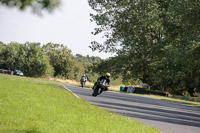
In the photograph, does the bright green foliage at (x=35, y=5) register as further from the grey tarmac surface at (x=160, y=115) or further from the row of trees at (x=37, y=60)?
the row of trees at (x=37, y=60)

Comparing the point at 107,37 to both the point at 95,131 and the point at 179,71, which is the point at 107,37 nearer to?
the point at 179,71

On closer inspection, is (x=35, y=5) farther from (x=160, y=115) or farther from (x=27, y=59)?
(x=27, y=59)

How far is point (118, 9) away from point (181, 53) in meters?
19.0

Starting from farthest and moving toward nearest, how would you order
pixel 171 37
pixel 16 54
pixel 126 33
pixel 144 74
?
pixel 16 54
pixel 144 74
pixel 126 33
pixel 171 37

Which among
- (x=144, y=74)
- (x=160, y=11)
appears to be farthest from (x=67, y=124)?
(x=144, y=74)

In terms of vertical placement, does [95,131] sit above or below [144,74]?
below

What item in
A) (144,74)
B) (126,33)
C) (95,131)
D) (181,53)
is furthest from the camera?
(144,74)

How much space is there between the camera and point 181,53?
102 ft

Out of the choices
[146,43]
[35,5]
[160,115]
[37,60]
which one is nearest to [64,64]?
[37,60]

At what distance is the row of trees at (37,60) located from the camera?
84188 mm

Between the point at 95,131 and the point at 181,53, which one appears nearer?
the point at 95,131

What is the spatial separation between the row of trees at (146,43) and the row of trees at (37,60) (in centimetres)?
3595

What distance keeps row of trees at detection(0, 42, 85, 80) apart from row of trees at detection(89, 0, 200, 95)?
36.0m

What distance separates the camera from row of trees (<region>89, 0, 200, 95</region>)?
4094cm
